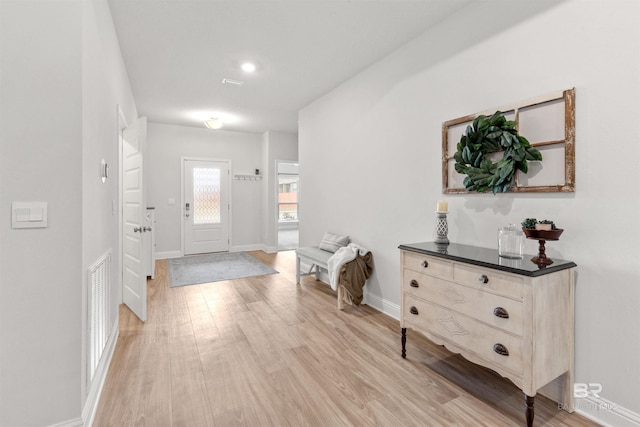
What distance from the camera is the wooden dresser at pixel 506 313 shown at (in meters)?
1.52

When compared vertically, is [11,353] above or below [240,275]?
above

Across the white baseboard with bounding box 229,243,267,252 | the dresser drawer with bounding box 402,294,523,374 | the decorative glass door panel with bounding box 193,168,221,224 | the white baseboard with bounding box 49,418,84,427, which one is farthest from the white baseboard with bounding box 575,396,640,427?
the decorative glass door panel with bounding box 193,168,221,224

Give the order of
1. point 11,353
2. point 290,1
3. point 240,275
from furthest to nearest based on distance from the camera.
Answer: point 240,275
point 290,1
point 11,353

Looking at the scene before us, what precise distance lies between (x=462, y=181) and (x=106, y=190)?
2.74 meters

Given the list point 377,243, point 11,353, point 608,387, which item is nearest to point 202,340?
point 11,353

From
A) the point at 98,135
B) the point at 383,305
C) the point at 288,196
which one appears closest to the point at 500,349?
the point at 383,305

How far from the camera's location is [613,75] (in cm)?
157

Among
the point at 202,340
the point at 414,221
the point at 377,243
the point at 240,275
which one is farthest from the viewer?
the point at 240,275

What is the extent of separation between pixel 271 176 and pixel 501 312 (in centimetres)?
550

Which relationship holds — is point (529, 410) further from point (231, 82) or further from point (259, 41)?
point (231, 82)

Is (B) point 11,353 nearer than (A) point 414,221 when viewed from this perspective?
Yes

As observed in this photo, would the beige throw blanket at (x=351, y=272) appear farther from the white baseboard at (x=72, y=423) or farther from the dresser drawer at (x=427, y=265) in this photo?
the white baseboard at (x=72, y=423)

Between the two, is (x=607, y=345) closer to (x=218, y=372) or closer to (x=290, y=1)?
(x=218, y=372)

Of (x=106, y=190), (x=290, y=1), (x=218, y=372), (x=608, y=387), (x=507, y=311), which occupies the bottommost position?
(x=218, y=372)
